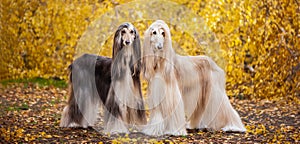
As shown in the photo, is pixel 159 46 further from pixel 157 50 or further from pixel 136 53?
pixel 136 53

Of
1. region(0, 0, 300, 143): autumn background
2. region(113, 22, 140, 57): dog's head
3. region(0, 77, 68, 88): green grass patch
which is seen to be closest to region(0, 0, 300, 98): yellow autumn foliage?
region(0, 0, 300, 143): autumn background

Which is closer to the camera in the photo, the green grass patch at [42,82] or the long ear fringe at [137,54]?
the long ear fringe at [137,54]

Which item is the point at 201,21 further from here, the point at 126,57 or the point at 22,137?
the point at 22,137

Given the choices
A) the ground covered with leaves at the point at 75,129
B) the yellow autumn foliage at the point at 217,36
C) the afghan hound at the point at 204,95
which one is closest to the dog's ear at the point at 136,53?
the afghan hound at the point at 204,95

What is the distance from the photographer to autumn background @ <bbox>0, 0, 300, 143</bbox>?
6277 mm

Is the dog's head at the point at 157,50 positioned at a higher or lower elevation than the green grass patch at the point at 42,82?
higher

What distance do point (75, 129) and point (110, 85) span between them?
0.76 m

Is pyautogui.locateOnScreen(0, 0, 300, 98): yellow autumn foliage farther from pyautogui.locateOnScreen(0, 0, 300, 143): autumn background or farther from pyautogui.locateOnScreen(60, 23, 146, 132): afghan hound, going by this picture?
pyautogui.locateOnScreen(60, 23, 146, 132): afghan hound

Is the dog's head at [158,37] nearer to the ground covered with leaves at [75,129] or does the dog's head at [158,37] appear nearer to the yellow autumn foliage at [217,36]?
the ground covered with leaves at [75,129]

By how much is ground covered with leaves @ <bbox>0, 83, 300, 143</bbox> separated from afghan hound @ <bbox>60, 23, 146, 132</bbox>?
0.54 feet

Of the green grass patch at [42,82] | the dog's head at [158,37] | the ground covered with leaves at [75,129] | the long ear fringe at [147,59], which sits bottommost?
the ground covered with leaves at [75,129]

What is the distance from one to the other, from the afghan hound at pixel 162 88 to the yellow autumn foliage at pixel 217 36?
341cm

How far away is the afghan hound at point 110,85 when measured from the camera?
5625 millimetres

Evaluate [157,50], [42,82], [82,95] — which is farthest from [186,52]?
[157,50]
